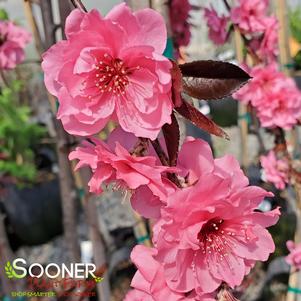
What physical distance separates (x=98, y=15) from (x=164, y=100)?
0.32 feet

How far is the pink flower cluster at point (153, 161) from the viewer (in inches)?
19.3

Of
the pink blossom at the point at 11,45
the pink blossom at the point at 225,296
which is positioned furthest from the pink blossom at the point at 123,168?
the pink blossom at the point at 11,45

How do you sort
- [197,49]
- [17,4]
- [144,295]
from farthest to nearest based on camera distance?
[197,49], [17,4], [144,295]

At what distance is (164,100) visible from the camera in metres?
0.51

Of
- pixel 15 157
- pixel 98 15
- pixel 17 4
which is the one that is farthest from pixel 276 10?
pixel 17 4

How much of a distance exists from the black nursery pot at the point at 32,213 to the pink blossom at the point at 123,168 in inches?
94.0

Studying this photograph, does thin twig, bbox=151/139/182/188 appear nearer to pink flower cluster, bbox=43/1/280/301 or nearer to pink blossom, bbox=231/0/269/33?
pink flower cluster, bbox=43/1/280/301

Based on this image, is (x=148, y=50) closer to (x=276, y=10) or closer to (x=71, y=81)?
(x=71, y=81)

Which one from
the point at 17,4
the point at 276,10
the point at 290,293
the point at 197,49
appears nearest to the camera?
the point at 290,293

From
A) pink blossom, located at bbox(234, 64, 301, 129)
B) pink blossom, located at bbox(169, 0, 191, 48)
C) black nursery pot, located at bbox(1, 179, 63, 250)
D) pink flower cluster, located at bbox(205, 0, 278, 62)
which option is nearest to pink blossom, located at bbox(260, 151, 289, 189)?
pink blossom, located at bbox(234, 64, 301, 129)

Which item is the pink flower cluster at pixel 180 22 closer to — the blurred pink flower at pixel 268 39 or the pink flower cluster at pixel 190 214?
the blurred pink flower at pixel 268 39

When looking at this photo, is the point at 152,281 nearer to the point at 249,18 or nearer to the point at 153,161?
the point at 153,161

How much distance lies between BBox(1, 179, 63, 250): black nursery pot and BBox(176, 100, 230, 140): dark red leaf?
241 cm

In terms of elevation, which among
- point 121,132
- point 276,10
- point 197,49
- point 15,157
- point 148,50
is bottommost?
point 197,49
